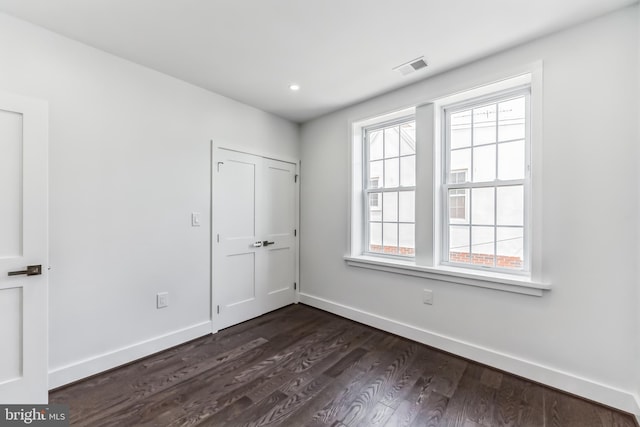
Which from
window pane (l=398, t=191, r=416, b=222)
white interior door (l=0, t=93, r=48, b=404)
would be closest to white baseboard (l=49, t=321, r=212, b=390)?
white interior door (l=0, t=93, r=48, b=404)

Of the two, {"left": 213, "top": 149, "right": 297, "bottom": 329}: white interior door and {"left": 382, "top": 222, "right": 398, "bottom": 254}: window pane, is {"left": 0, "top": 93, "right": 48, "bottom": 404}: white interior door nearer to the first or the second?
{"left": 213, "top": 149, "right": 297, "bottom": 329}: white interior door

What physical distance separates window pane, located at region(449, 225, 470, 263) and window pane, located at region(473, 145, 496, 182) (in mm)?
478

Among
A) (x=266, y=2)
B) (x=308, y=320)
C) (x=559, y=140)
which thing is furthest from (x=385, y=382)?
(x=266, y=2)

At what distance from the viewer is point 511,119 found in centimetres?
232

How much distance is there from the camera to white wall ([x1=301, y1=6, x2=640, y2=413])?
1751 mm

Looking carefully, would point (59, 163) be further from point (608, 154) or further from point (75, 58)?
point (608, 154)

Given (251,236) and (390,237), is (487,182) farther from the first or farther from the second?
(251,236)

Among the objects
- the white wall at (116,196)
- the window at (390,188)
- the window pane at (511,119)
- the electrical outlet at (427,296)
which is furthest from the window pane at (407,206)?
the white wall at (116,196)

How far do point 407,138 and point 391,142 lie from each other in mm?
202

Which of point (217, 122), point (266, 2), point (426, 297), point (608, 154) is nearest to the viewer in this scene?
point (266, 2)

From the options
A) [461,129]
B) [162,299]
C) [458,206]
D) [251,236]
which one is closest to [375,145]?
[461,129]

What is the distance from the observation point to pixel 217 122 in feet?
9.67

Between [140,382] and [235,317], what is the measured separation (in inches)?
45.2

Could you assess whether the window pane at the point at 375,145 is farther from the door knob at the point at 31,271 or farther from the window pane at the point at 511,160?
the door knob at the point at 31,271
